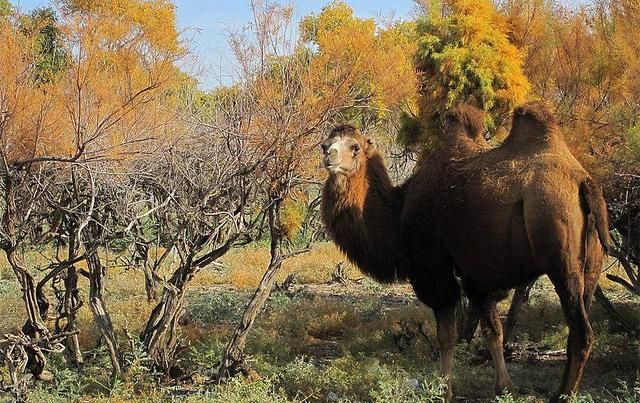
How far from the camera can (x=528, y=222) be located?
6160 millimetres

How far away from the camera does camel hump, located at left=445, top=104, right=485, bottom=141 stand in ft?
24.6

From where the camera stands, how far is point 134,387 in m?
6.58

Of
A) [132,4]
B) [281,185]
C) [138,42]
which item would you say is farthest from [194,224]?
[132,4]

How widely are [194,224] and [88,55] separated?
6.28ft

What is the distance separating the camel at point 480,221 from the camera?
6078 millimetres

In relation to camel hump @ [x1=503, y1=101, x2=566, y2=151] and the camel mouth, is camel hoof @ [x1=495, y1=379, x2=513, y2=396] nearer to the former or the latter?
camel hump @ [x1=503, y1=101, x2=566, y2=151]

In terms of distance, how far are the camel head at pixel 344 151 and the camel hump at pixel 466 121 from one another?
2.73 ft

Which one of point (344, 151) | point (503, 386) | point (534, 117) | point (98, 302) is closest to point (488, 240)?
point (534, 117)

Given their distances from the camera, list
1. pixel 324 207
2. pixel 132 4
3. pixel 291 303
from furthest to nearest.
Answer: pixel 132 4 → pixel 291 303 → pixel 324 207

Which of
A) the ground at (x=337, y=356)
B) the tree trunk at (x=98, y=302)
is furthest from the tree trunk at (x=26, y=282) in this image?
the tree trunk at (x=98, y=302)

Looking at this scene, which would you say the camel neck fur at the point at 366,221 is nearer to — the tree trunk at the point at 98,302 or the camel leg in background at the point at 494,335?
the camel leg in background at the point at 494,335

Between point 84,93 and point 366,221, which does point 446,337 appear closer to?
point 366,221

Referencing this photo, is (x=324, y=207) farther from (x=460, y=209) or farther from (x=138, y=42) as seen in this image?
(x=138, y=42)

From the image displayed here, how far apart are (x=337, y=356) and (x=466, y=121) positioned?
3110mm
